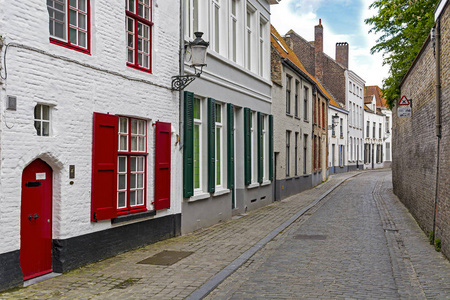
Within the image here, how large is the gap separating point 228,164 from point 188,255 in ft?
18.4

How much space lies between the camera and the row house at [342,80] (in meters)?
42.6

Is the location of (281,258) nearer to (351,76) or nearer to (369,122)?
(351,76)

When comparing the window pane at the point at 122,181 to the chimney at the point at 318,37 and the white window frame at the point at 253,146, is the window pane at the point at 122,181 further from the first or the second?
the chimney at the point at 318,37

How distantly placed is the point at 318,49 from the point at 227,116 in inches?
1355

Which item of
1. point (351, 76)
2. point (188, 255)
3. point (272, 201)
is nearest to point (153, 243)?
point (188, 255)

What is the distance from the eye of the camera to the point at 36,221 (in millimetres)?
7449

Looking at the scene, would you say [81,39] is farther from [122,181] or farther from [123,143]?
Result: [122,181]

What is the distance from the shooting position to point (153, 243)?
1040 centimetres

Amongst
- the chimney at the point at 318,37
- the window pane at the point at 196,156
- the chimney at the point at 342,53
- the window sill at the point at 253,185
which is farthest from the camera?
the chimney at the point at 342,53

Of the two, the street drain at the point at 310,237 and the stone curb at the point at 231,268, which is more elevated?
the stone curb at the point at 231,268

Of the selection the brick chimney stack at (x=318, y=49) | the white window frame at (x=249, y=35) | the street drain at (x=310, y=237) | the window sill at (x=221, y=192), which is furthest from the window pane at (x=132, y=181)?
the brick chimney stack at (x=318, y=49)

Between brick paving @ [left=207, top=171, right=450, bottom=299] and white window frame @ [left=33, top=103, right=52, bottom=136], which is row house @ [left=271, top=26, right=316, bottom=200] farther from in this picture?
white window frame @ [left=33, top=103, right=52, bottom=136]

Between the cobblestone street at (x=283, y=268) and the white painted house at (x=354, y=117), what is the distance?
3620cm

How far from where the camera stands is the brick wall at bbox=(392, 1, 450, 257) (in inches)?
360
